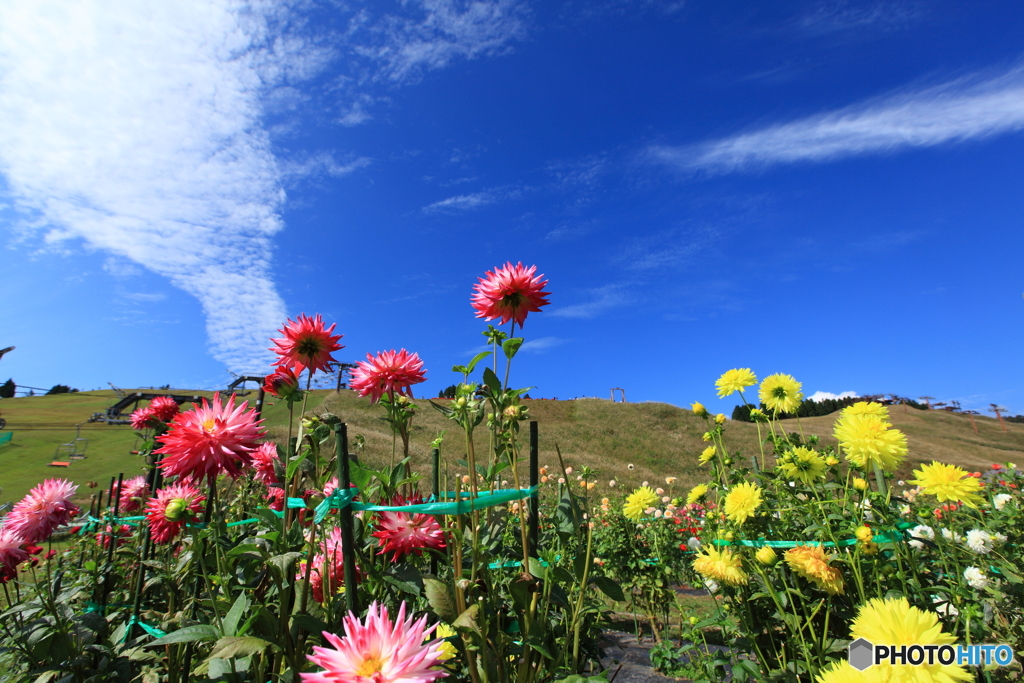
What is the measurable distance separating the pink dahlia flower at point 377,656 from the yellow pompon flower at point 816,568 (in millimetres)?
1019

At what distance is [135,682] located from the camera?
1461 mm

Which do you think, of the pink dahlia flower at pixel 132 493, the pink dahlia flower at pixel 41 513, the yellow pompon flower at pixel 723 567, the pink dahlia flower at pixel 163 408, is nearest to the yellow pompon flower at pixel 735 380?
the yellow pompon flower at pixel 723 567

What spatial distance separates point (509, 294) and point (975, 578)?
5.86ft

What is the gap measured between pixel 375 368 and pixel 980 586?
6.55 ft

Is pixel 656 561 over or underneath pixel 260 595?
underneath

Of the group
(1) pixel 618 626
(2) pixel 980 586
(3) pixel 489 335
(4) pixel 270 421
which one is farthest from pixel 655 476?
(3) pixel 489 335

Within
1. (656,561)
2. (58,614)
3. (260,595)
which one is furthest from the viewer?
(656,561)

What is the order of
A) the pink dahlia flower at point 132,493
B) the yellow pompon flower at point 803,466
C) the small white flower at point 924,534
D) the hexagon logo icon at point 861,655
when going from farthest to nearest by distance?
the pink dahlia flower at point 132,493 < the small white flower at point 924,534 < the yellow pompon flower at point 803,466 < the hexagon logo icon at point 861,655

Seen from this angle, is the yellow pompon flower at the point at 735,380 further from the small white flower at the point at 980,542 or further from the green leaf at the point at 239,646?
the green leaf at the point at 239,646

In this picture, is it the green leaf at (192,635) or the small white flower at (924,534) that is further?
the small white flower at (924,534)

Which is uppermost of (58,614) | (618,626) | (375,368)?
(375,368)

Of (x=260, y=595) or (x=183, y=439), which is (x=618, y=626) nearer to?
(x=260, y=595)

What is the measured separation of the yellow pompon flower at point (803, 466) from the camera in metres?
1.58

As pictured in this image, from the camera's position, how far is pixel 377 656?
27.9 inches
